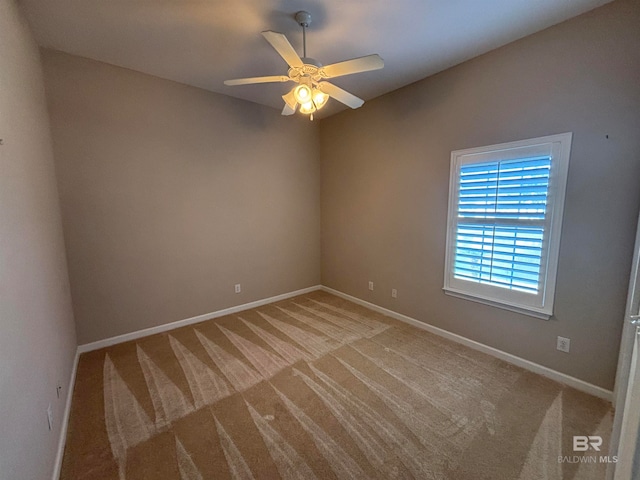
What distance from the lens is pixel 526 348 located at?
2.35m

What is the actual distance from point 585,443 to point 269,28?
361 cm

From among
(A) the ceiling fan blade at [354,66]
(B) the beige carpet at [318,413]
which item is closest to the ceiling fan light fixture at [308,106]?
(A) the ceiling fan blade at [354,66]

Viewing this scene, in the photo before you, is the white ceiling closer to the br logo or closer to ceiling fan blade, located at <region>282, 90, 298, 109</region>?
ceiling fan blade, located at <region>282, 90, 298, 109</region>

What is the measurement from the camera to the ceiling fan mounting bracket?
1.91m

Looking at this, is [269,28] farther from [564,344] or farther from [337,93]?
[564,344]

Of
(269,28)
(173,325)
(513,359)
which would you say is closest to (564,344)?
(513,359)

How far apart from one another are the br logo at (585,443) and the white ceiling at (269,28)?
2890 mm

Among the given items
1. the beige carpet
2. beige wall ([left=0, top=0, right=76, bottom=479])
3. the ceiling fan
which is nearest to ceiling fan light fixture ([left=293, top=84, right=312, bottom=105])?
the ceiling fan

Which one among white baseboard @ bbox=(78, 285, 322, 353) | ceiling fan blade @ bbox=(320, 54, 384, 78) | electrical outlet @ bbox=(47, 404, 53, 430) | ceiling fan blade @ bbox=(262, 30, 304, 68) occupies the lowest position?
white baseboard @ bbox=(78, 285, 322, 353)

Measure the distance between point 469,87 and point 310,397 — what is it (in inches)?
124

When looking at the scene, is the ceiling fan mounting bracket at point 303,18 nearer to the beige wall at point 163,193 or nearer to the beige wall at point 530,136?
the beige wall at point 530,136

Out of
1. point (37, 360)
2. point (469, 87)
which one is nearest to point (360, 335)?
point (37, 360)

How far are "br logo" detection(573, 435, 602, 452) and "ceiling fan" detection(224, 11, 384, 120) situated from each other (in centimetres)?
266

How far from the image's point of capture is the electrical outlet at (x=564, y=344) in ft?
6.98
